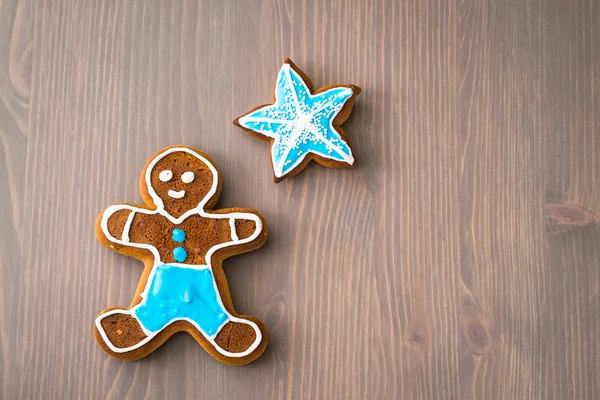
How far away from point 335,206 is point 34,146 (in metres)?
0.75

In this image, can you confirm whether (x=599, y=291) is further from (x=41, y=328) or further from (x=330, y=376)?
(x=41, y=328)

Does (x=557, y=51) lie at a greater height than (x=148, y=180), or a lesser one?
greater

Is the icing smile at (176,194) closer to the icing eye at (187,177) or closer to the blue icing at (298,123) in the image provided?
the icing eye at (187,177)

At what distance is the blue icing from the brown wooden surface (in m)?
0.07

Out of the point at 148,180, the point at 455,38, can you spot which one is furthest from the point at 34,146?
the point at 455,38

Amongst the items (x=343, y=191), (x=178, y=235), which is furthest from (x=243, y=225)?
(x=343, y=191)

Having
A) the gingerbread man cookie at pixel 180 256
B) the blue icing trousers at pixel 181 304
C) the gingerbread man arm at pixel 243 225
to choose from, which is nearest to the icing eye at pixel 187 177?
the gingerbread man cookie at pixel 180 256

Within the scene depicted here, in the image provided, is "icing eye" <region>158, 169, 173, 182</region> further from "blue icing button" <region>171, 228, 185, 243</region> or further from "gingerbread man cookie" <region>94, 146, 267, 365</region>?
"blue icing button" <region>171, 228, 185, 243</region>

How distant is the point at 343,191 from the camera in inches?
57.7

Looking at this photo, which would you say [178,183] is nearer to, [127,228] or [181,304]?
[127,228]

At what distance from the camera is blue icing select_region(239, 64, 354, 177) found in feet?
4.65

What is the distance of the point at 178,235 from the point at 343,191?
39 cm

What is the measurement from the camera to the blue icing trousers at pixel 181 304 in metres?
1.37

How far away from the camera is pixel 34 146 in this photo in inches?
60.0
